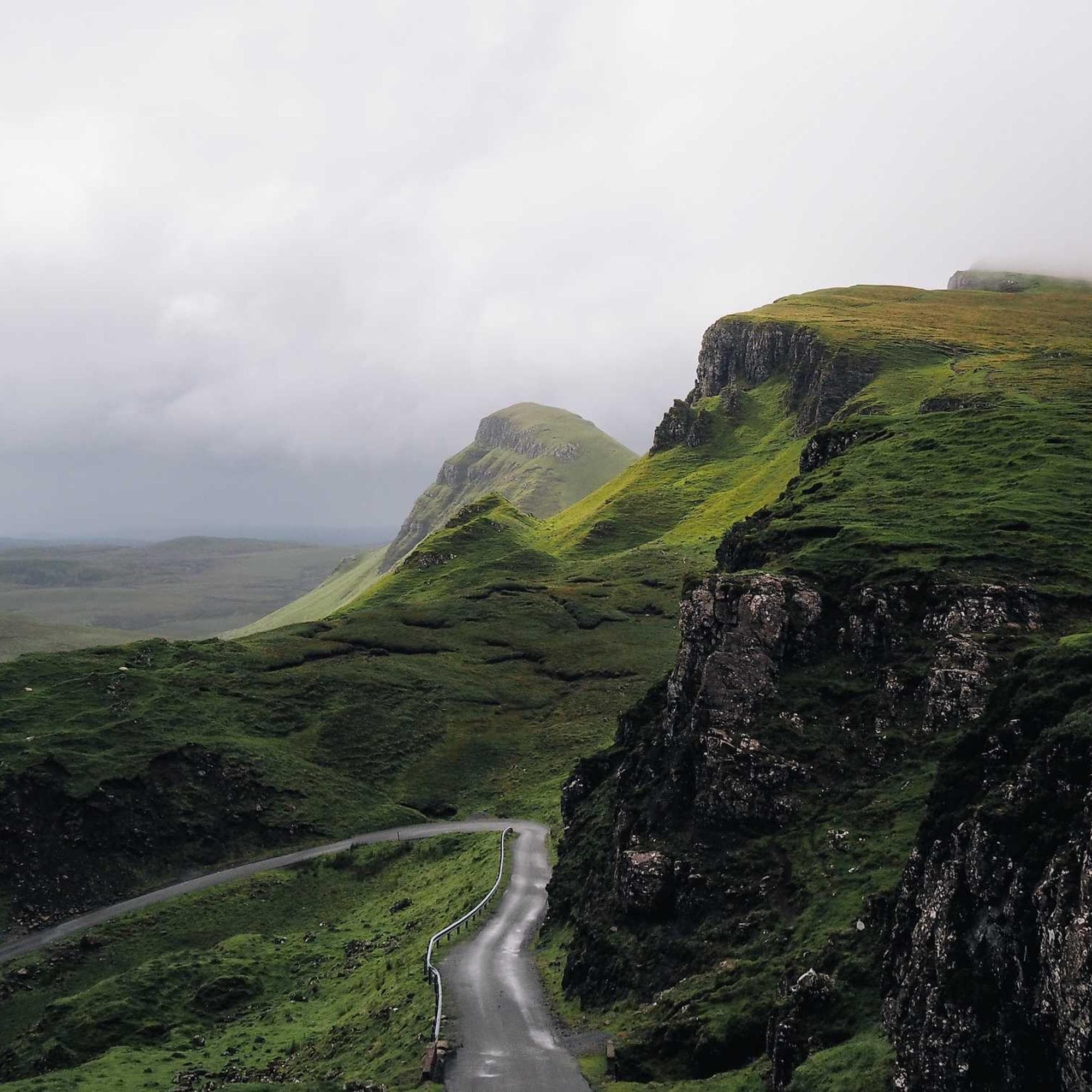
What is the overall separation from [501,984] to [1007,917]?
31425mm

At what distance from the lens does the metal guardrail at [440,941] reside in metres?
46.4

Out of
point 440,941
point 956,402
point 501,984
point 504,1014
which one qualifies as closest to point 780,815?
point 504,1014

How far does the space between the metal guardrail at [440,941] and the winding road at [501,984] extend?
23.7 inches

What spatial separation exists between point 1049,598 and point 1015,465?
41293mm

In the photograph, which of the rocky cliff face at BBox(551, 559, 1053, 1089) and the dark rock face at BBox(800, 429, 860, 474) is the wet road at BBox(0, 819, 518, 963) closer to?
the rocky cliff face at BBox(551, 559, 1053, 1089)

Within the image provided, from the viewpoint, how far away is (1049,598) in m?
56.6

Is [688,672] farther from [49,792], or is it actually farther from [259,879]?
[49,792]

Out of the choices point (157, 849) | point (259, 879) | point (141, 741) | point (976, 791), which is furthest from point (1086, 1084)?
point (141, 741)

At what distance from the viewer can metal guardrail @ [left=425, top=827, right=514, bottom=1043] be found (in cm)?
4638

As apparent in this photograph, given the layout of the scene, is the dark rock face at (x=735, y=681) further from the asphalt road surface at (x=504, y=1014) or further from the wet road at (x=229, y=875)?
the wet road at (x=229, y=875)

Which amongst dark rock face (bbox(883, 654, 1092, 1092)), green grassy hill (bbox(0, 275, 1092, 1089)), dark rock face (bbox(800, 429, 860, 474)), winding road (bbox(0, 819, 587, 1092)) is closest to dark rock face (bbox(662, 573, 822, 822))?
green grassy hill (bbox(0, 275, 1092, 1089))

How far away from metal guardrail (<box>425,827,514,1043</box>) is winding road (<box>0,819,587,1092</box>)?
0.60 meters

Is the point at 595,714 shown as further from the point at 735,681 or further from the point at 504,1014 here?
the point at 504,1014

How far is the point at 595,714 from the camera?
128500 mm
